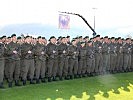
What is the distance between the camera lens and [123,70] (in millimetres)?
21516

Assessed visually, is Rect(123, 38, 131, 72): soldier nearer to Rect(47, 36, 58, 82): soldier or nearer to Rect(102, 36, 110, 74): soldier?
Rect(102, 36, 110, 74): soldier

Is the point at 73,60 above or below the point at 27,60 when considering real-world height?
below

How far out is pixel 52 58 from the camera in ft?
53.2

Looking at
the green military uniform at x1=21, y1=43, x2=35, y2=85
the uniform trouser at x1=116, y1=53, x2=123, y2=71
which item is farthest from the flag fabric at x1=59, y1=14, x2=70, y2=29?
the green military uniform at x1=21, y1=43, x2=35, y2=85

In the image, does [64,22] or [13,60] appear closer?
[13,60]

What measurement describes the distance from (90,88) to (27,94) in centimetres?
241

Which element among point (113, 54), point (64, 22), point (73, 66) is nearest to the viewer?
point (73, 66)

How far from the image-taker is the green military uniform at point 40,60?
50.3 feet

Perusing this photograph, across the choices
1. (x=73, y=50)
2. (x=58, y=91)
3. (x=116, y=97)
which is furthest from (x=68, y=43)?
(x=116, y=97)

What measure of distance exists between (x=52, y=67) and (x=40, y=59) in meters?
1.00

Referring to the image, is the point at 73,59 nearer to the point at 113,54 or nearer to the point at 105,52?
the point at 105,52

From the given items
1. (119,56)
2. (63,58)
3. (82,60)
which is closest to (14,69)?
(63,58)

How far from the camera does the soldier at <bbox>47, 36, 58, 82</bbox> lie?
52.4ft

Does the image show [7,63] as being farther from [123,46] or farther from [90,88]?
[123,46]
